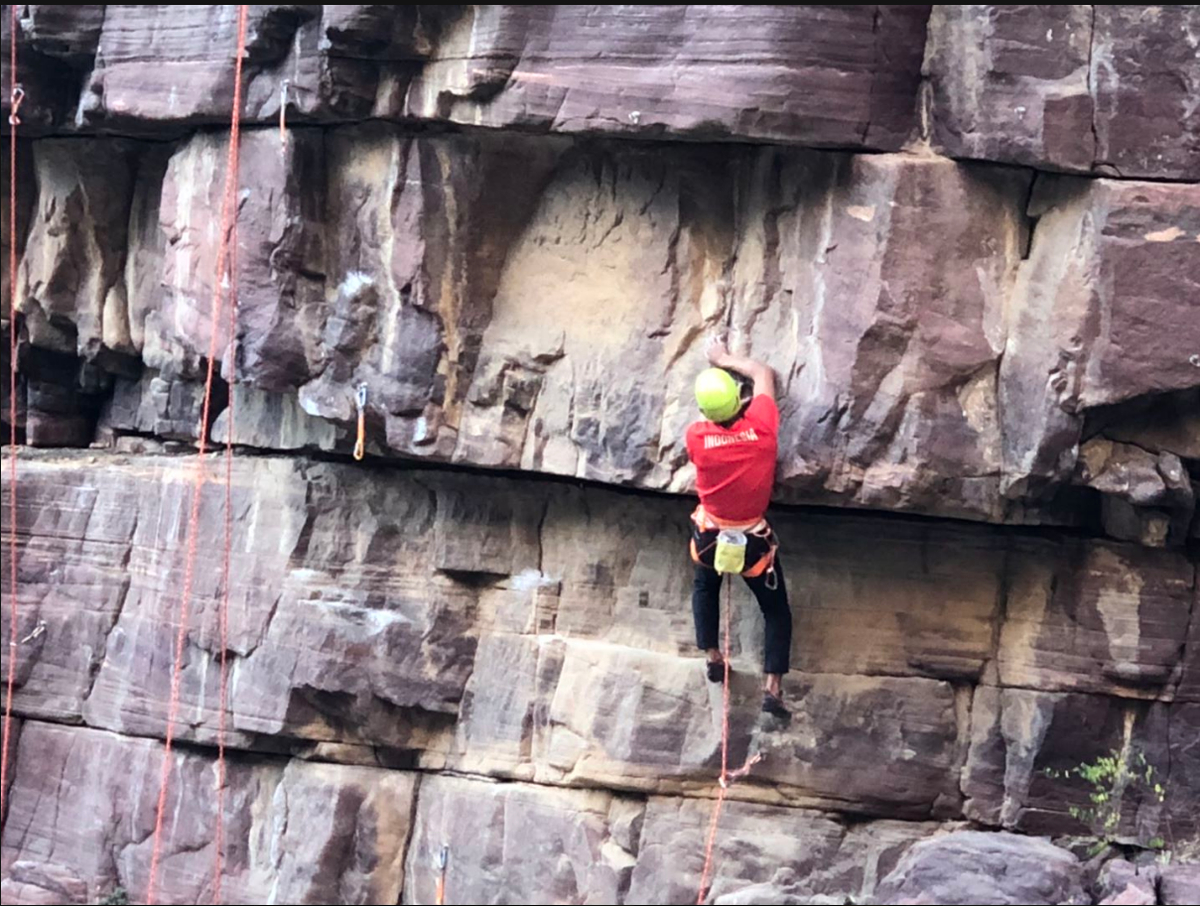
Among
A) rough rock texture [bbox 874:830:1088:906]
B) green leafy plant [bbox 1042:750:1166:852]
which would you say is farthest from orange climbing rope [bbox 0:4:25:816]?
green leafy plant [bbox 1042:750:1166:852]

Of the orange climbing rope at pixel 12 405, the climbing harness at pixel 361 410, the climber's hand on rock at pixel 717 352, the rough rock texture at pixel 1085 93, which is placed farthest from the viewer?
the orange climbing rope at pixel 12 405

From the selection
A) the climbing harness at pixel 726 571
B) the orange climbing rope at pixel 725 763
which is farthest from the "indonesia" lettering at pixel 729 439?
the orange climbing rope at pixel 725 763

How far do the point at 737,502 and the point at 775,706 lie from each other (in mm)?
1168

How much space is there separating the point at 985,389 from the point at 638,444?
1677 mm

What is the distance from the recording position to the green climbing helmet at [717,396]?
6.16 m

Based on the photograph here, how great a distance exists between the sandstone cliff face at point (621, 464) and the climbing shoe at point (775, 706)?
188 millimetres

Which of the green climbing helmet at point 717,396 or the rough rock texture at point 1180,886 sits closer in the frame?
the rough rock texture at point 1180,886

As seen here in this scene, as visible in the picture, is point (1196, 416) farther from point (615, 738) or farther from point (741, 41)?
point (615, 738)

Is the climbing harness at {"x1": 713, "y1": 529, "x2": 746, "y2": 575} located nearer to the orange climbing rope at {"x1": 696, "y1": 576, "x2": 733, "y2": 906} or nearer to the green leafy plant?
the orange climbing rope at {"x1": 696, "y1": 576, "x2": 733, "y2": 906}

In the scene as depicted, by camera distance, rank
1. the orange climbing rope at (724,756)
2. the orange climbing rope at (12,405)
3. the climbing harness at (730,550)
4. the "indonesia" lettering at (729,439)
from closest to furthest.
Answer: the "indonesia" lettering at (729,439)
the climbing harness at (730,550)
the orange climbing rope at (724,756)
the orange climbing rope at (12,405)

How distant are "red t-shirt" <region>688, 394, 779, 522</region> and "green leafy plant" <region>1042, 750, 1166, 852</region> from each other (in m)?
2.21

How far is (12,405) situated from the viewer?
8969 mm

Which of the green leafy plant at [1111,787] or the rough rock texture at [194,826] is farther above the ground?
the green leafy plant at [1111,787]

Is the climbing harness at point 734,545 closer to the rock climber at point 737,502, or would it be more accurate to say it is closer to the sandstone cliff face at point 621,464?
the rock climber at point 737,502
